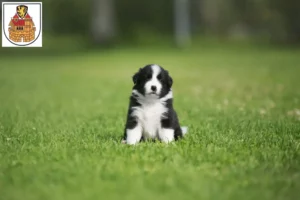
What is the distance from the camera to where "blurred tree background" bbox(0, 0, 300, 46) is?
1762 inches

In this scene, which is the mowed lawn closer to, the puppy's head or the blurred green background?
the blurred green background

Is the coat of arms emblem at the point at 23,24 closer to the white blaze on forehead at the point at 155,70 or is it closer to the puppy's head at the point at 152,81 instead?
the puppy's head at the point at 152,81

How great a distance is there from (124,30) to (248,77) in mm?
31710

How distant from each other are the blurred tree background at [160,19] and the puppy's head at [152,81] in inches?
1339

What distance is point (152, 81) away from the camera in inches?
245

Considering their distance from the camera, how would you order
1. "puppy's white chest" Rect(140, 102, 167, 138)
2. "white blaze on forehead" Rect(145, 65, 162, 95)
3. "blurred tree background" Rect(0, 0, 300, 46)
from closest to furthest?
"white blaze on forehead" Rect(145, 65, 162, 95) < "puppy's white chest" Rect(140, 102, 167, 138) < "blurred tree background" Rect(0, 0, 300, 46)

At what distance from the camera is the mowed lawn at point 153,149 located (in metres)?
4.83

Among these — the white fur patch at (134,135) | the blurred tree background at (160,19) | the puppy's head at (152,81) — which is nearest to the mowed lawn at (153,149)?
the white fur patch at (134,135)

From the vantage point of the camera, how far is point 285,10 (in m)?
38.2

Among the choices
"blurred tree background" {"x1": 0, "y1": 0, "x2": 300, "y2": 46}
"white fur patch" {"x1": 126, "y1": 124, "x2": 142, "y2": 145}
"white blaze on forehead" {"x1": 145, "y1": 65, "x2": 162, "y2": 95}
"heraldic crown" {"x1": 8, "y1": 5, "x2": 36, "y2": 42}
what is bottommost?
"white fur patch" {"x1": 126, "y1": 124, "x2": 142, "y2": 145}

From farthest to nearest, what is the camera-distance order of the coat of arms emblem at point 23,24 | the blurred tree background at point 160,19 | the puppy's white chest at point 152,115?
the blurred tree background at point 160,19
the coat of arms emblem at point 23,24
the puppy's white chest at point 152,115

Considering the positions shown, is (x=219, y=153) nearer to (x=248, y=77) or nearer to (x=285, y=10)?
(x=248, y=77)

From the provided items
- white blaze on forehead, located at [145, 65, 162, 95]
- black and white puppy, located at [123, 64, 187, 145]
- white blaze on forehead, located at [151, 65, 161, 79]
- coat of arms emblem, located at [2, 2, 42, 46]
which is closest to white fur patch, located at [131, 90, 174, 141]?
black and white puppy, located at [123, 64, 187, 145]

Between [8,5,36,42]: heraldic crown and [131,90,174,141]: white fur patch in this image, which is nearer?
[131,90,174,141]: white fur patch
